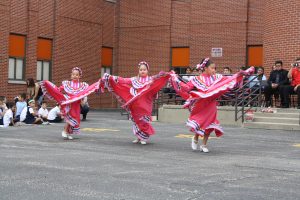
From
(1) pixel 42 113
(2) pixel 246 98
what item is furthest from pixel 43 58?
(2) pixel 246 98

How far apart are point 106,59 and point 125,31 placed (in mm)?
1914

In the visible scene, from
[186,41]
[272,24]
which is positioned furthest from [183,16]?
[272,24]

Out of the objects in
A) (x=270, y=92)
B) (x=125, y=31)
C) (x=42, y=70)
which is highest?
(x=125, y=31)

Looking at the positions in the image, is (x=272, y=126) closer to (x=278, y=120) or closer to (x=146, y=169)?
(x=278, y=120)

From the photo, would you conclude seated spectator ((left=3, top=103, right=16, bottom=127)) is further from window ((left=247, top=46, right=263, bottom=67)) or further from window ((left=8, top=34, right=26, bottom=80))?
window ((left=247, top=46, right=263, bottom=67))

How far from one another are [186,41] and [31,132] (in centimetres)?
1528

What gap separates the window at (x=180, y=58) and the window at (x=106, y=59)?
400 cm

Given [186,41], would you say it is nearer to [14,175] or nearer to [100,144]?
[100,144]

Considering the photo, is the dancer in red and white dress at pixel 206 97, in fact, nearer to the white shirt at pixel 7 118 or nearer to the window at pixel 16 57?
the white shirt at pixel 7 118

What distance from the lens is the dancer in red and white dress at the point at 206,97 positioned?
10.4 m

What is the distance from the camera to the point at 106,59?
101ft

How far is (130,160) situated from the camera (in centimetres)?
880

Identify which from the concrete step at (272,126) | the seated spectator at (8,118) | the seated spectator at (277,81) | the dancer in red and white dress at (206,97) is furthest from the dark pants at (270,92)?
the seated spectator at (8,118)

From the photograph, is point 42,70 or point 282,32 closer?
point 282,32
